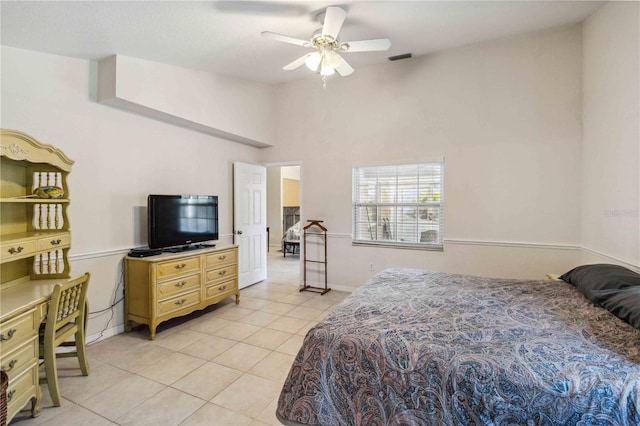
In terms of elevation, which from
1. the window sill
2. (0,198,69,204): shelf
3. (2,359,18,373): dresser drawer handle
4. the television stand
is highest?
(0,198,69,204): shelf

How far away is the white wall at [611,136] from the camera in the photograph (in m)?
2.42

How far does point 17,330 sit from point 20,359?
0.62ft

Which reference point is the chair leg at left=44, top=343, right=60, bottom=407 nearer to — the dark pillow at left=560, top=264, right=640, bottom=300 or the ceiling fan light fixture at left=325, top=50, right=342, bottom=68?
the ceiling fan light fixture at left=325, top=50, right=342, bottom=68

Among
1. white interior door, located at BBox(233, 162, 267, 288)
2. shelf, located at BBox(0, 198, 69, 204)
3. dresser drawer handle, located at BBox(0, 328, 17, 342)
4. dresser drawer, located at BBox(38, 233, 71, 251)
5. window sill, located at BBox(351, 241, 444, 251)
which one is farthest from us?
white interior door, located at BBox(233, 162, 267, 288)

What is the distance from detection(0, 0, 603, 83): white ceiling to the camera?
2.41 metres

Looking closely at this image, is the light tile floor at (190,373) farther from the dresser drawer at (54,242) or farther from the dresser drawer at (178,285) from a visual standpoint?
the dresser drawer at (54,242)

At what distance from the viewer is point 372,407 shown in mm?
1443

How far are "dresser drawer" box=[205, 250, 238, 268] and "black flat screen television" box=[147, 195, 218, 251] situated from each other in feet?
1.03

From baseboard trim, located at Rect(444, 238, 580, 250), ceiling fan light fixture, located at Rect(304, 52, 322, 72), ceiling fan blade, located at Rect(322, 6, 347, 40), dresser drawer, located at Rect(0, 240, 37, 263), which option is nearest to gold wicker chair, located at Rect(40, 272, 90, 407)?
dresser drawer, located at Rect(0, 240, 37, 263)

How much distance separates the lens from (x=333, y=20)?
2.52m

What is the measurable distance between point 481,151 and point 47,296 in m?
4.54

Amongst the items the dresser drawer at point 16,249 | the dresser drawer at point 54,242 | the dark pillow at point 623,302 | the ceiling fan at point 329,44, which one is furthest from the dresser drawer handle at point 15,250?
the dark pillow at point 623,302

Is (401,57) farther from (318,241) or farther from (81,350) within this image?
(81,350)

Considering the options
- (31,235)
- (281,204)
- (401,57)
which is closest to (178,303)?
(31,235)
